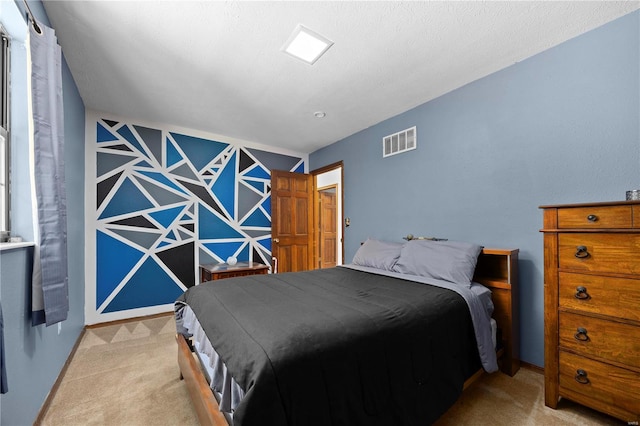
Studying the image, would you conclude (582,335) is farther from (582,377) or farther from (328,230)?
(328,230)

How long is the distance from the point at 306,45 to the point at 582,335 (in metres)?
2.73

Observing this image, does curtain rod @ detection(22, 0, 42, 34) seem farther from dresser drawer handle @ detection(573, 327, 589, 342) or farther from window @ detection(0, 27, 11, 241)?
dresser drawer handle @ detection(573, 327, 589, 342)

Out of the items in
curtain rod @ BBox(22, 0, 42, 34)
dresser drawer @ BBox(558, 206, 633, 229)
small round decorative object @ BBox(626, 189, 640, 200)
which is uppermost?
curtain rod @ BBox(22, 0, 42, 34)

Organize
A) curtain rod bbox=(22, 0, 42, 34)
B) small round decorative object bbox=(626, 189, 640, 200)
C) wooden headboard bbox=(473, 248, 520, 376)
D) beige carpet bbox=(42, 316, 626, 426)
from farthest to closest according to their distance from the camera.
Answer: wooden headboard bbox=(473, 248, 520, 376) < beige carpet bbox=(42, 316, 626, 426) < small round decorative object bbox=(626, 189, 640, 200) < curtain rod bbox=(22, 0, 42, 34)

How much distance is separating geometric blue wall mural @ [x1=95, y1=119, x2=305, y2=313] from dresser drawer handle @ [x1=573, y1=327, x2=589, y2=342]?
3.80m

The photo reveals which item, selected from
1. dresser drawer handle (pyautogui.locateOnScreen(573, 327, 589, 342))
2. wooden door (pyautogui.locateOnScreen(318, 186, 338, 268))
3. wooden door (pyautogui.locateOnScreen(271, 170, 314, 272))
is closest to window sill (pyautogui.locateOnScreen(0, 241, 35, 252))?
dresser drawer handle (pyautogui.locateOnScreen(573, 327, 589, 342))

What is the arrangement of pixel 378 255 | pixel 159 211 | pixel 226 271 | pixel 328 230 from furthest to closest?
pixel 328 230
pixel 159 211
pixel 226 271
pixel 378 255

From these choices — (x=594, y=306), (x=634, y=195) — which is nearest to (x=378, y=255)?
(x=594, y=306)

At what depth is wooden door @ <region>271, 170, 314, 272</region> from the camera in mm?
4445

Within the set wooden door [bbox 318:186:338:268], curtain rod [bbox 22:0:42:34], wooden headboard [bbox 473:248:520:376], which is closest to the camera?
curtain rod [bbox 22:0:42:34]

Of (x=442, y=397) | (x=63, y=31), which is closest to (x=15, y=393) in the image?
(x=442, y=397)

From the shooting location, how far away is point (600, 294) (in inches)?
59.7

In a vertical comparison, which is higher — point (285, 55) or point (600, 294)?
point (285, 55)

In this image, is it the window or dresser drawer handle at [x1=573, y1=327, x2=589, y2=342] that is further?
dresser drawer handle at [x1=573, y1=327, x2=589, y2=342]
